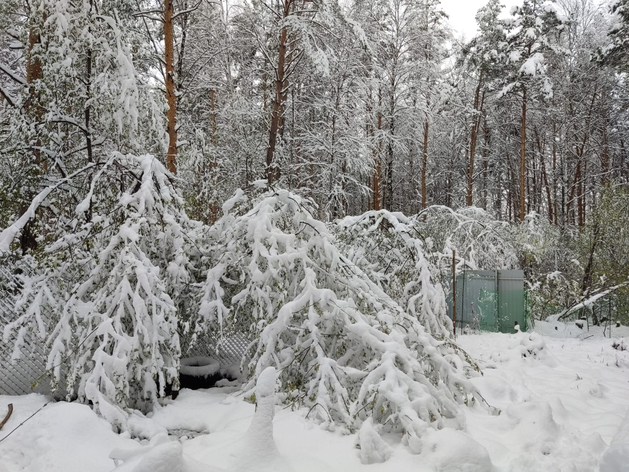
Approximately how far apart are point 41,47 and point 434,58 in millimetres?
13990

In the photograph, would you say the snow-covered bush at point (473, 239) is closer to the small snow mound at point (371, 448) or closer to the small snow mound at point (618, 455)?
the small snow mound at point (371, 448)

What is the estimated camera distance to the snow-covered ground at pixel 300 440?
2.53 metres

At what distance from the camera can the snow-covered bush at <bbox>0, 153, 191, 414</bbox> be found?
3697 mm

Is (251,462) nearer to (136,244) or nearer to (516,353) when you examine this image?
(136,244)

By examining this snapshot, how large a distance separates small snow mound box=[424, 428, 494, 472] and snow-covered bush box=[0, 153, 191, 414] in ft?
8.14

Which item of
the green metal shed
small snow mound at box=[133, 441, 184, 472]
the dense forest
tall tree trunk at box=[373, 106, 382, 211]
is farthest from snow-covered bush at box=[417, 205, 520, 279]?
small snow mound at box=[133, 441, 184, 472]

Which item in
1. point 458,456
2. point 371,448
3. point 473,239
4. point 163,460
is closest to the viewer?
point 163,460

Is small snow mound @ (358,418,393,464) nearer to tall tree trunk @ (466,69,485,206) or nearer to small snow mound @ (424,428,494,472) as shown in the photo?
small snow mound @ (424,428,494,472)

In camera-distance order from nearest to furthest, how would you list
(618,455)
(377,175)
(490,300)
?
(618,455), (490,300), (377,175)

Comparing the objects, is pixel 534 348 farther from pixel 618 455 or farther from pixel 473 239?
Result: pixel 473 239

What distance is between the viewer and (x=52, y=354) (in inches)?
150

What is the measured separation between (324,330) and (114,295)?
77.3 inches

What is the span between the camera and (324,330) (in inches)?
162

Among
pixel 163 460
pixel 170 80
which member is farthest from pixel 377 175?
pixel 163 460
